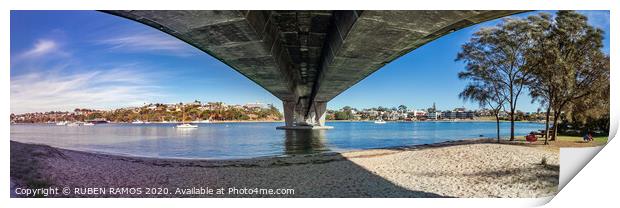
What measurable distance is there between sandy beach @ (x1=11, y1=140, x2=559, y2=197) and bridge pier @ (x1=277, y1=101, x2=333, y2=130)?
91.9 ft

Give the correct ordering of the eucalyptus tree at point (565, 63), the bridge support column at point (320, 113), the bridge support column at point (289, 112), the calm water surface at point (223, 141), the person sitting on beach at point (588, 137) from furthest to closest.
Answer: the bridge support column at point (320, 113), the bridge support column at point (289, 112), the calm water surface at point (223, 141), the eucalyptus tree at point (565, 63), the person sitting on beach at point (588, 137)

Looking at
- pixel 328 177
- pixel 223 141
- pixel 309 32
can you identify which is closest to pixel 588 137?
pixel 328 177

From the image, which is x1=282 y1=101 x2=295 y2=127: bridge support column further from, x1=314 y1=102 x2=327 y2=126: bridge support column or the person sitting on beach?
the person sitting on beach

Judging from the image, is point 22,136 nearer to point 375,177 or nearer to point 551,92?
point 375,177

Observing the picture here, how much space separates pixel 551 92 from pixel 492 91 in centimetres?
418

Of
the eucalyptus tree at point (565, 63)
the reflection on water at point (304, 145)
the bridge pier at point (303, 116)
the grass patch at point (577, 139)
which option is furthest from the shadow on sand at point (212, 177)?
the bridge pier at point (303, 116)

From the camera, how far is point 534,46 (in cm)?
1502

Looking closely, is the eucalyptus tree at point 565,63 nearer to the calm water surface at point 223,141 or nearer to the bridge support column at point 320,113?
the calm water surface at point 223,141

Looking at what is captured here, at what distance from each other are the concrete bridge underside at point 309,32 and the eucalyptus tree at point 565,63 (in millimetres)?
6827

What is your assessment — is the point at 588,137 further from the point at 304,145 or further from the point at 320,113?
the point at 320,113

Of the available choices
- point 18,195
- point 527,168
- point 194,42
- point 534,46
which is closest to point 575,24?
point 534,46

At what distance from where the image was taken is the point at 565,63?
13930 millimetres

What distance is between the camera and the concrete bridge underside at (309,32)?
6.53m

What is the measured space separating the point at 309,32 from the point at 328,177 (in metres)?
4.57
